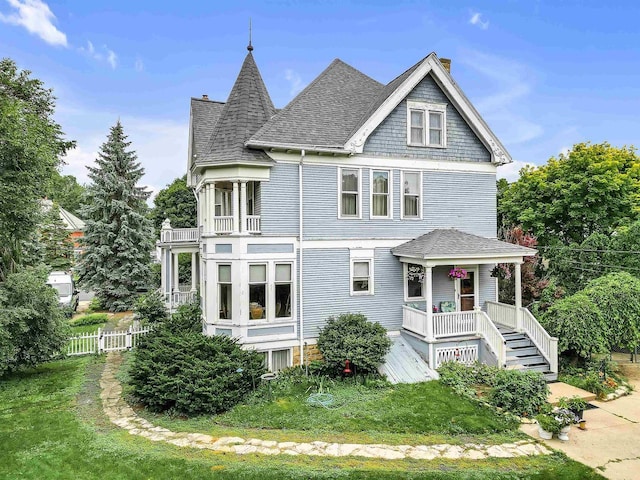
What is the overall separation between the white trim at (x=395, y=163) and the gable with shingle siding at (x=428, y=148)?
156mm

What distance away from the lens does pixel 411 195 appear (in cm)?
1461

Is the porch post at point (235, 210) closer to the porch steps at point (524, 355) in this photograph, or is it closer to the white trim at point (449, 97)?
the white trim at point (449, 97)

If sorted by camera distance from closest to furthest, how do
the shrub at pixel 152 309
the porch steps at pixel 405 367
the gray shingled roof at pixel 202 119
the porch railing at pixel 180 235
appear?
the porch steps at pixel 405 367, the gray shingled roof at pixel 202 119, the shrub at pixel 152 309, the porch railing at pixel 180 235

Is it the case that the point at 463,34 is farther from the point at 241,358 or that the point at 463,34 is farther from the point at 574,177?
the point at 241,358

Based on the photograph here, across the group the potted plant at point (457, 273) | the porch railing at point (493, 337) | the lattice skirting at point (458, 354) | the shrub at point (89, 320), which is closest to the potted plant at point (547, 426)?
the porch railing at point (493, 337)

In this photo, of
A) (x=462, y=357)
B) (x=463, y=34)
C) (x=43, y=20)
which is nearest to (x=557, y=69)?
(x=463, y=34)

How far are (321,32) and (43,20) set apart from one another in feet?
37.6

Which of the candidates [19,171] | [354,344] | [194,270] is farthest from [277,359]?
[19,171]

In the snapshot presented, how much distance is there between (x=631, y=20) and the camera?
53.2 feet

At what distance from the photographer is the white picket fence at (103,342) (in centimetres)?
1611

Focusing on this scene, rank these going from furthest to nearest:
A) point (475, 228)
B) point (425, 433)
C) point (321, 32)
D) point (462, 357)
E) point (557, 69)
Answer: point (557, 69)
point (321, 32)
point (475, 228)
point (462, 357)
point (425, 433)

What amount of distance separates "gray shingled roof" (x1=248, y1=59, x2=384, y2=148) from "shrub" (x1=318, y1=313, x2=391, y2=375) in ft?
19.8

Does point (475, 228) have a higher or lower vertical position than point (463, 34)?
lower

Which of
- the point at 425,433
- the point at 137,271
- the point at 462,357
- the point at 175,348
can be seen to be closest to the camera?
the point at 425,433
